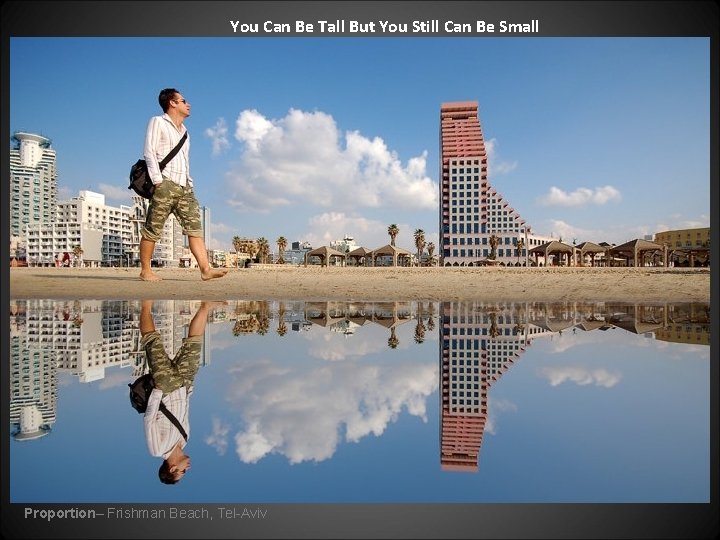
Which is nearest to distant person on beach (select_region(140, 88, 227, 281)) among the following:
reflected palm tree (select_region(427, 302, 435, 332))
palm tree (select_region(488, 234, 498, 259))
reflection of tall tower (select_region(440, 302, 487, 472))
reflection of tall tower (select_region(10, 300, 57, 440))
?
reflection of tall tower (select_region(10, 300, 57, 440))

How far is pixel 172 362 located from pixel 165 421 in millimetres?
1762

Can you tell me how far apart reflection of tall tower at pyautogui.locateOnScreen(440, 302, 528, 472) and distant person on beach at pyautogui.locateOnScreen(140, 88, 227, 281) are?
8643 mm

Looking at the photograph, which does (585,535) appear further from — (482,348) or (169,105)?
(169,105)

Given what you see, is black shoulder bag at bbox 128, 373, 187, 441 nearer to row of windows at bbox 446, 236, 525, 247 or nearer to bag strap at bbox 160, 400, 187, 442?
bag strap at bbox 160, 400, 187, 442

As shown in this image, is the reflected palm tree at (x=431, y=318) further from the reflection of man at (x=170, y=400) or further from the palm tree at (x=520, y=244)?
the palm tree at (x=520, y=244)

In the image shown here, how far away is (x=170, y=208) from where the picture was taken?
474 inches

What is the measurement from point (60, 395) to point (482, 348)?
5.21 meters

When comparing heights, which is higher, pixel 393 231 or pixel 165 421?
pixel 393 231

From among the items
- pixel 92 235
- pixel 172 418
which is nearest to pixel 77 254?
pixel 92 235

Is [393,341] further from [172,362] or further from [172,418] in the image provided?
[172,418]

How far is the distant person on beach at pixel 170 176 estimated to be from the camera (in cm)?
1122

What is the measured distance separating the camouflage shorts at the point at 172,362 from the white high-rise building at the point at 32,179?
438 feet

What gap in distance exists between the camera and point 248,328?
770 cm

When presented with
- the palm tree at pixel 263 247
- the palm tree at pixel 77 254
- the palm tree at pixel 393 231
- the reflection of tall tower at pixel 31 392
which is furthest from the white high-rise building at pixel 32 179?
the reflection of tall tower at pixel 31 392
